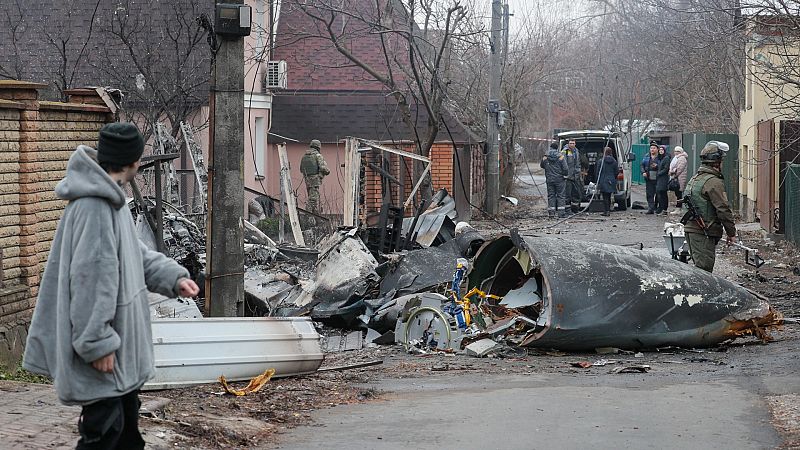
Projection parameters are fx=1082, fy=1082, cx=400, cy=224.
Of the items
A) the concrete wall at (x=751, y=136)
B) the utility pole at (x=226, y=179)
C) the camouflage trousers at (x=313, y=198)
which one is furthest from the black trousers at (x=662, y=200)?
the utility pole at (x=226, y=179)

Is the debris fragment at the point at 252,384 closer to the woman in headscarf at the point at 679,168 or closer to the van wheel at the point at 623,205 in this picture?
the woman in headscarf at the point at 679,168

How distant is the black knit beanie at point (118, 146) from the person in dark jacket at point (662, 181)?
78.3 ft

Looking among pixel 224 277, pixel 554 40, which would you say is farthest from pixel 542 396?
pixel 554 40

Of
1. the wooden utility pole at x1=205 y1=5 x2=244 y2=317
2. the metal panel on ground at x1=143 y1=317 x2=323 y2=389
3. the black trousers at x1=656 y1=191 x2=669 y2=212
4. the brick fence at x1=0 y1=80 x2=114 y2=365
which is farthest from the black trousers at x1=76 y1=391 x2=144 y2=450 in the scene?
the black trousers at x1=656 y1=191 x2=669 y2=212

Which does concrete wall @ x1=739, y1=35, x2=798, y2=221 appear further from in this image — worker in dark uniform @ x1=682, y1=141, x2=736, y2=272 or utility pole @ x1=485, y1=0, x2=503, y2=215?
worker in dark uniform @ x1=682, y1=141, x2=736, y2=272

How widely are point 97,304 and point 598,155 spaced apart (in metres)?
27.4

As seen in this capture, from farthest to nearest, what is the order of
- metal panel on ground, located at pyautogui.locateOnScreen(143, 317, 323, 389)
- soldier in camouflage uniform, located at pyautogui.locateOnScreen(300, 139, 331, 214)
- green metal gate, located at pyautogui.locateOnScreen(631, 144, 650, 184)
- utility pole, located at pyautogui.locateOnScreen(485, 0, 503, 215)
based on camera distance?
green metal gate, located at pyautogui.locateOnScreen(631, 144, 650, 184)
utility pole, located at pyautogui.locateOnScreen(485, 0, 503, 215)
soldier in camouflage uniform, located at pyautogui.locateOnScreen(300, 139, 331, 214)
metal panel on ground, located at pyautogui.locateOnScreen(143, 317, 323, 389)

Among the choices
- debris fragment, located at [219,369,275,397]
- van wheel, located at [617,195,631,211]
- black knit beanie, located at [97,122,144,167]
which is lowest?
debris fragment, located at [219,369,275,397]

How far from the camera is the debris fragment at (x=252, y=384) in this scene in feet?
24.7

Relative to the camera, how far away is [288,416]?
6.98 m

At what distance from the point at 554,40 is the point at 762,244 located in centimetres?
2265

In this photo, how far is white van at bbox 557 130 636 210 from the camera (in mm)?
29156

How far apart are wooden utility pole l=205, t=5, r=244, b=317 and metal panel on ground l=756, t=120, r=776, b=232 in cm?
1219

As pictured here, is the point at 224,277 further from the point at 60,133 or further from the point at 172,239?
the point at 172,239
